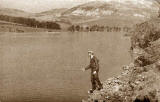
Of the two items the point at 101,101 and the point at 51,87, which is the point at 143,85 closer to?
the point at 101,101

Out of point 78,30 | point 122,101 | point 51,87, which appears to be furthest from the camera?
point 78,30

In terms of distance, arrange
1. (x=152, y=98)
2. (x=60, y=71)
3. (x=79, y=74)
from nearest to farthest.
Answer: (x=152, y=98) < (x=79, y=74) < (x=60, y=71)

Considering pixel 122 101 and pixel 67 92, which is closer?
pixel 122 101

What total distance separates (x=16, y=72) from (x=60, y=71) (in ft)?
18.5

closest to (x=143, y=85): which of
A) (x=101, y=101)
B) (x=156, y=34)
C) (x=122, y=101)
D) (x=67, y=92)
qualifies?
(x=122, y=101)

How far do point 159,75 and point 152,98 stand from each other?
2032 mm

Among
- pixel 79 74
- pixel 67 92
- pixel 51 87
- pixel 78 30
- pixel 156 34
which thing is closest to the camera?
pixel 156 34

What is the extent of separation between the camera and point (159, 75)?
43.7 feet

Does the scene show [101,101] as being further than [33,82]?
No

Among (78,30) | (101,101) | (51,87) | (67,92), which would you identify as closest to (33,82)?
(51,87)

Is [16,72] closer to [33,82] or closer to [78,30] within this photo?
[33,82]

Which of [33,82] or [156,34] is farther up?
[156,34]

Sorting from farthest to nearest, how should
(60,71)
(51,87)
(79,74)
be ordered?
1. (60,71)
2. (79,74)
3. (51,87)

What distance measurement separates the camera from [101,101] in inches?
644
